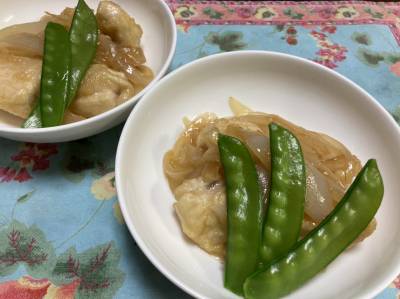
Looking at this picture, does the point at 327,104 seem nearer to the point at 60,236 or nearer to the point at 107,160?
the point at 107,160

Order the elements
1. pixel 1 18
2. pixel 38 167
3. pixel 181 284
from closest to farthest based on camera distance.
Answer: pixel 181 284
pixel 38 167
pixel 1 18

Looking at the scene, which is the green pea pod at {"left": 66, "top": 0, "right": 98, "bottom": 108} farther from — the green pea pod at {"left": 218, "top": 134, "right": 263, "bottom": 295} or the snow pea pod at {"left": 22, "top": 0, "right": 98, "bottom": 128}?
the green pea pod at {"left": 218, "top": 134, "right": 263, "bottom": 295}

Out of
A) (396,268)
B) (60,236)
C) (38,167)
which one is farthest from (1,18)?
(396,268)

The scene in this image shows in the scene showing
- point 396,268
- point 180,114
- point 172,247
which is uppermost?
point 396,268

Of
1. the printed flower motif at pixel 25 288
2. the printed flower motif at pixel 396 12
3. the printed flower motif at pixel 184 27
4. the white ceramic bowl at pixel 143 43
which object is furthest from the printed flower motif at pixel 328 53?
the printed flower motif at pixel 25 288

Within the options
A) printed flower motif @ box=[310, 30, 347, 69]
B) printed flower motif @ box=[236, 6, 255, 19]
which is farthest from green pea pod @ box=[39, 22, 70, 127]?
printed flower motif @ box=[310, 30, 347, 69]

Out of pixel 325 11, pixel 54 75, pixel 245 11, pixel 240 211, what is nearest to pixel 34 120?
pixel 54 75
